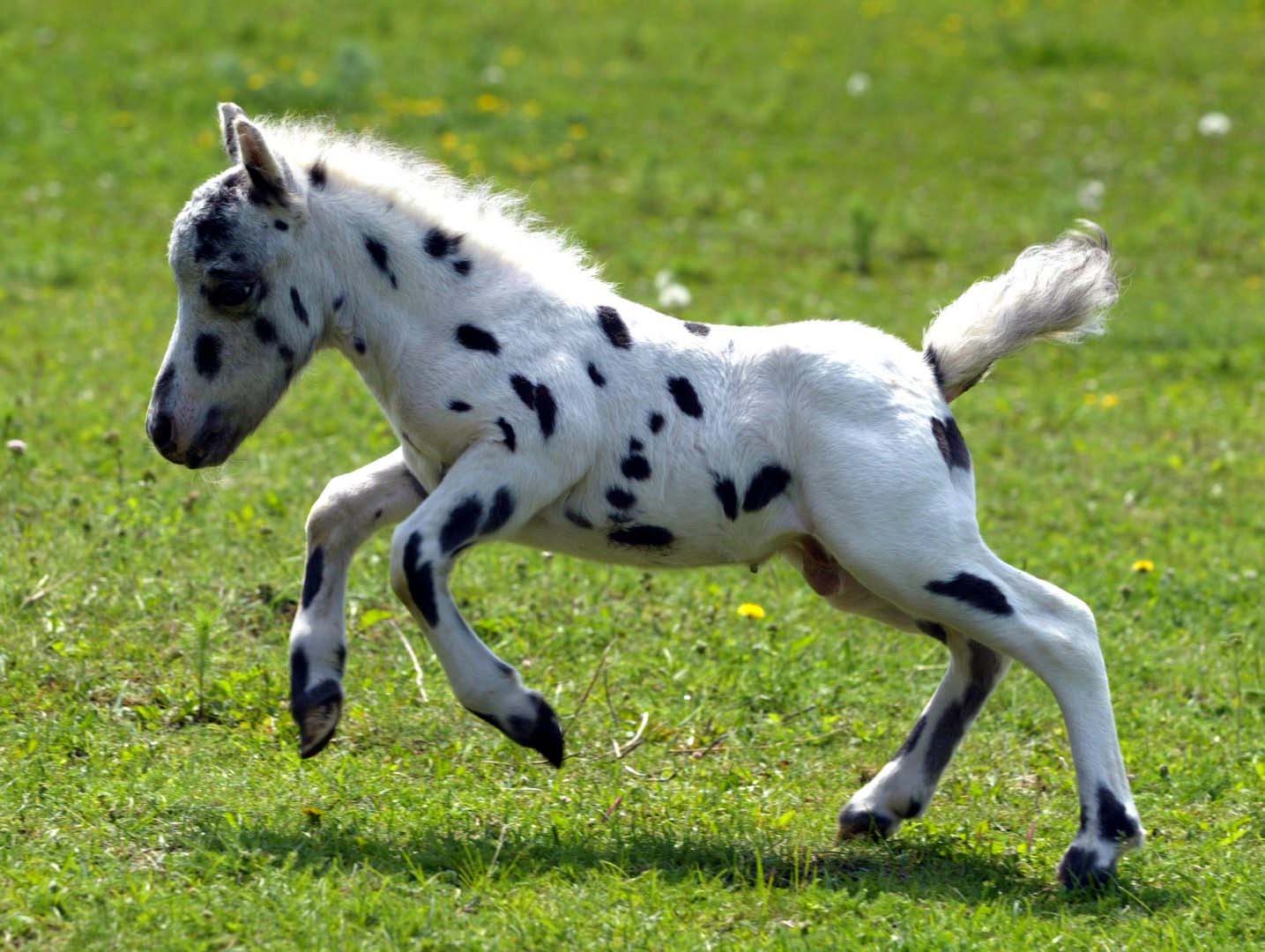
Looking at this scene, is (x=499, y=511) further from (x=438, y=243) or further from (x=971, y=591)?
(x=971, y=591)

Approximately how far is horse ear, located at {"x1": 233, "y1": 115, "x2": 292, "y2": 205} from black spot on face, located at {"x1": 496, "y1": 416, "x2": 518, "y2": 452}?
944mm

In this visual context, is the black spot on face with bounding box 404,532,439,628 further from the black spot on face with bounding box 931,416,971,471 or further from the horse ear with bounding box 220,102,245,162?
the black spot on face with bounding box 931,416,971,471

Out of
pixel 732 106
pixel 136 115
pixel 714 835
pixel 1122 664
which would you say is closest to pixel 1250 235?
pixel 732 106

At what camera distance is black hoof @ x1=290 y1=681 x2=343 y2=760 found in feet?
17.2

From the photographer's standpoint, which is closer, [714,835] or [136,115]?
[714,835]

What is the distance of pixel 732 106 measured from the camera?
1706 centimetres

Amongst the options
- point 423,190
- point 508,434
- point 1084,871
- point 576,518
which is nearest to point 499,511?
point 508,434

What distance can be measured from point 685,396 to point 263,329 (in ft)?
4.33

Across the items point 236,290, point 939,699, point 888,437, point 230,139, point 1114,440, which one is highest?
point 230,139

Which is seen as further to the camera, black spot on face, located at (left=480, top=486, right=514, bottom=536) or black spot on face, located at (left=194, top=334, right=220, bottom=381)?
black spot on face, located at (left=194, top=334, right=220, bottom=381)

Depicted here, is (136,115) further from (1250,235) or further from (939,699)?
(939,699)

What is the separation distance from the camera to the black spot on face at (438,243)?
553 cm

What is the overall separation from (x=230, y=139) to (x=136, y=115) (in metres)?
10.7

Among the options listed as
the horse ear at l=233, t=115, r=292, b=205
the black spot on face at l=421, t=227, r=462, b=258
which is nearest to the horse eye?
the horse ear at l=233, t=115, r=292, b=205
